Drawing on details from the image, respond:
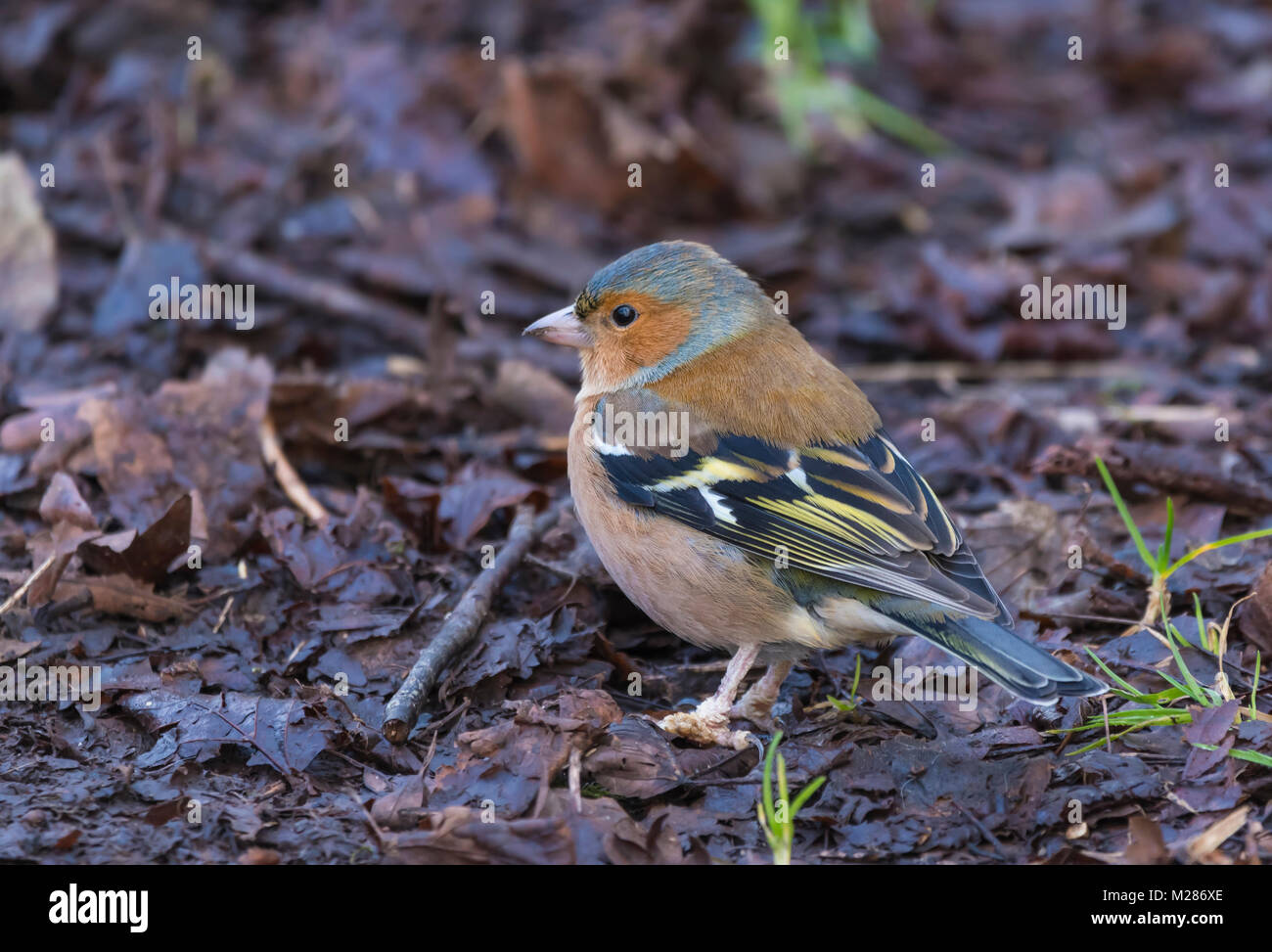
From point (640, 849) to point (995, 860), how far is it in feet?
3.22

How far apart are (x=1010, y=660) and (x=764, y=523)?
0.93 meters

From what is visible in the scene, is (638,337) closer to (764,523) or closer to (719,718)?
(764,523)

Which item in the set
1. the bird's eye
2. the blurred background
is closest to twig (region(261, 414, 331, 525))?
the blurred background

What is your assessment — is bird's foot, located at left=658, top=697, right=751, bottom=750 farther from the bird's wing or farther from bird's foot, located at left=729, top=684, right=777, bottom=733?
the bird's wing

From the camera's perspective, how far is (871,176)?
31.0ft

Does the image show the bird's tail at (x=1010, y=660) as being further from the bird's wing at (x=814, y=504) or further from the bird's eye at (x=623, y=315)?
the bird's eye at (x=623, y=315)

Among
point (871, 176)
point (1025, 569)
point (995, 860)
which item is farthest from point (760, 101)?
point (995, 860)

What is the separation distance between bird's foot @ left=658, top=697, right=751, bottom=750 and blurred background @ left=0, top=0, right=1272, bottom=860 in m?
0.44

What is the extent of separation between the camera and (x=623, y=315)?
5.34 metres

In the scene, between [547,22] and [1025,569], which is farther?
[547,22]

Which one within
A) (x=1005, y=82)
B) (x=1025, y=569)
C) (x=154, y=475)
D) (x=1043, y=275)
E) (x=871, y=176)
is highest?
(x=1005, y=82)

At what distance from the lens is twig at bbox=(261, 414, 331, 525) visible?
5461 millimetres

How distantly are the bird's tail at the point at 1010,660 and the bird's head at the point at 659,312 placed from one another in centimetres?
Answer: 154

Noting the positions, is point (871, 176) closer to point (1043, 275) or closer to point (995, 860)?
point (1043, 275)
